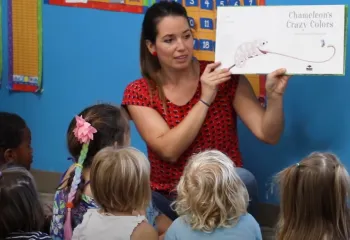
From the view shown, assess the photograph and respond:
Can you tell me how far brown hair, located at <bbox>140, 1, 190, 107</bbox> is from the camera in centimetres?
265

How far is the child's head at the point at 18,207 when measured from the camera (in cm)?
196

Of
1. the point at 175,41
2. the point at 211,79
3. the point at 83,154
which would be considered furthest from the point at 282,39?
the point at 83,154

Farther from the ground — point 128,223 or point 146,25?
point 146,25

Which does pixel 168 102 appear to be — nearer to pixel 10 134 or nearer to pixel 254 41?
pixel 254 41

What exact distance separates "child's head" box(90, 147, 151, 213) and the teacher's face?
0.64m

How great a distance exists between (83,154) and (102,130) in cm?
11

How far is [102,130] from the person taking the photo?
2.34 m

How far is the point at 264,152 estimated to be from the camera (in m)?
2.94

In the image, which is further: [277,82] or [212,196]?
[277,82]

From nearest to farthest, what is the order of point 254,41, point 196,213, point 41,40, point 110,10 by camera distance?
1. point 196,213
2. point 254,41
3. point 110,10
4. point 41,40

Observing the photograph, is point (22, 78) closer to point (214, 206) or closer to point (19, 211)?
point (19, 211)

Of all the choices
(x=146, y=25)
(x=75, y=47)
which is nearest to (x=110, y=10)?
(x=75, y=47)

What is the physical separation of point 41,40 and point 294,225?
215cm

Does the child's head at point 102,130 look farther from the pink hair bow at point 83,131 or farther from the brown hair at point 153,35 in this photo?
the brown hair at point 153,35
